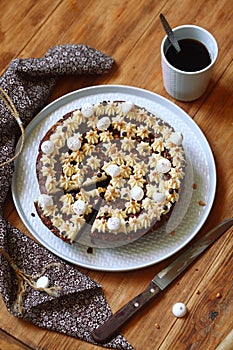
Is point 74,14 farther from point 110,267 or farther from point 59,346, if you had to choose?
point 59,346

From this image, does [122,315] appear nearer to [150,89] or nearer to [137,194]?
[137,194]

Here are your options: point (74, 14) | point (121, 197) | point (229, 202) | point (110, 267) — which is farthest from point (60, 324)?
point (74, 14)

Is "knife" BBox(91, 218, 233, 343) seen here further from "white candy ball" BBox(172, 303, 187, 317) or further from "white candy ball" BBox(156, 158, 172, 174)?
"white candy ball" BBox(156, 158, 172, 174)

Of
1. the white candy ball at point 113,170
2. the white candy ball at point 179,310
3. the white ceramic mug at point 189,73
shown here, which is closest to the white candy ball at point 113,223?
the white candy ball at point 113,170

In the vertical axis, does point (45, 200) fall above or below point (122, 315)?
above

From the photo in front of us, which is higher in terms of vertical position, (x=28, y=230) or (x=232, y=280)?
(x=28, y=230)

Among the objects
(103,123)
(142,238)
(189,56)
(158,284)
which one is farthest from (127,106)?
(158,284)

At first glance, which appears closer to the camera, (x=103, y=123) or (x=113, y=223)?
(x=113, y=223)
